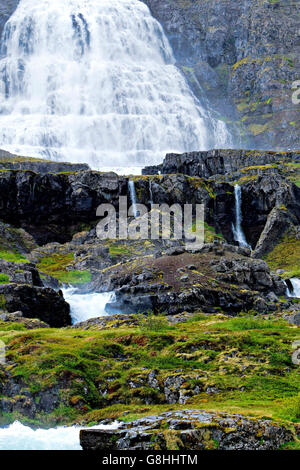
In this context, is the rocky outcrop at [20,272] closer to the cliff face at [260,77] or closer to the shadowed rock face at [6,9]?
the cliff face at [260,77]

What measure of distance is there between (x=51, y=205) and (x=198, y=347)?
214ft

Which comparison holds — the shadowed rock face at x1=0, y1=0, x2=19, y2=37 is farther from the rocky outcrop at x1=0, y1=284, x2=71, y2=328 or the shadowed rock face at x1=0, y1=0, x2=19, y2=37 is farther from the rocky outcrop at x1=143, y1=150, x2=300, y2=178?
the rocky outcrop at x1=0, y1=284, x2=71, y2=328

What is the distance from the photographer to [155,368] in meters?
18.6

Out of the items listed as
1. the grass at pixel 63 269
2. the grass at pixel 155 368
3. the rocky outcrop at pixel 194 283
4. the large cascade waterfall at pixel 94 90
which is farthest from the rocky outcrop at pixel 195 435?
the large cascade waterfall at pixel 94 90

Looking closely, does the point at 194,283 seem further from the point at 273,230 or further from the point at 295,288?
the point at 273,230

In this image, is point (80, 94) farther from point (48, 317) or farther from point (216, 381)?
point (216, 381)

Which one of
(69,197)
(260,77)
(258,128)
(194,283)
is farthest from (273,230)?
(260,77)

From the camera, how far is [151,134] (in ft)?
487

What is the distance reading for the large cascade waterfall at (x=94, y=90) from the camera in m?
141

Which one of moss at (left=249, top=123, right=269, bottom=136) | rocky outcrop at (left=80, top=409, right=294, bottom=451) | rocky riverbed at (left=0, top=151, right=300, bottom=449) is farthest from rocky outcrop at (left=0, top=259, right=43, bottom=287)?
moss at (left=249, top=123, right=269, bottom=136)

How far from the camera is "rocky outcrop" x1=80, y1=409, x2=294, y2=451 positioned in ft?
38.7

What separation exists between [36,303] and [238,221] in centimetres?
5520

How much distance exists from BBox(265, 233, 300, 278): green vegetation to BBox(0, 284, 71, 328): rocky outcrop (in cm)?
3643
